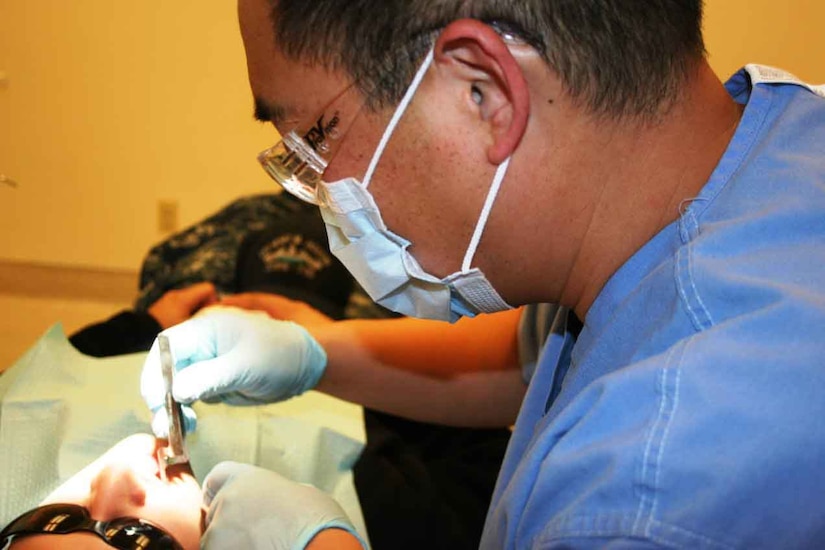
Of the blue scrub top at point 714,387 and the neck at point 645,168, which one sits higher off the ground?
the neck at point 645,168

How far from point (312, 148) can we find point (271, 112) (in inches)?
2.2

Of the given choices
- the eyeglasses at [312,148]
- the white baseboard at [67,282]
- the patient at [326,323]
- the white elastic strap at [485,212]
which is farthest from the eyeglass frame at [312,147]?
the white baseboard at [67,282]

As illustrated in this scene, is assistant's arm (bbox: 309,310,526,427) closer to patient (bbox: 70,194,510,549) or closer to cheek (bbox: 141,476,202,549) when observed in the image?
patient (bbox: 70,194,510,549)

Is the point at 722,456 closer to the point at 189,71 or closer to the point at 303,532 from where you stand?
the point at 303,532

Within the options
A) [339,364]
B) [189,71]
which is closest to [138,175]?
[189,71]

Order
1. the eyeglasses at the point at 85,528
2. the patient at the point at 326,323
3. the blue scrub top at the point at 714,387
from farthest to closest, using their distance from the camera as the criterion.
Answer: the patient at the point at 326,323 → the eyeglasses at the point at 85,528 → the blue scrub top at the point at 714,387

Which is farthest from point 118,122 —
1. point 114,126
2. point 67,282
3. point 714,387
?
point 714,387

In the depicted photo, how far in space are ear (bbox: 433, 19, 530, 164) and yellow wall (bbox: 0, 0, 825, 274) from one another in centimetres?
161

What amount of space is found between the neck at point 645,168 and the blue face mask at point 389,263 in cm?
10

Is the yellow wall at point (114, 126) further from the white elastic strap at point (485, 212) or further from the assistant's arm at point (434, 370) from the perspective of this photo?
the white elastic strap at point (485, 212)

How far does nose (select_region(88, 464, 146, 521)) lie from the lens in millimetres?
992

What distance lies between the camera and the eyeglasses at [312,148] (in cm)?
78

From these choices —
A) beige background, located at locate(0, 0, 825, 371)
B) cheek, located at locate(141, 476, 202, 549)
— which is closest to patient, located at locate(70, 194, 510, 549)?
cheek, located at locate(141, 476, 202, 549)

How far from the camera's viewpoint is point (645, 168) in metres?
0.77
